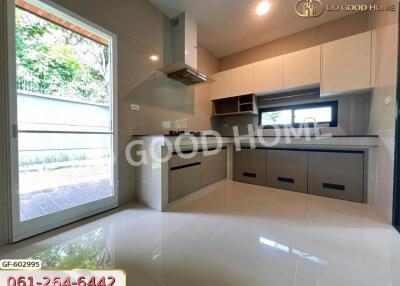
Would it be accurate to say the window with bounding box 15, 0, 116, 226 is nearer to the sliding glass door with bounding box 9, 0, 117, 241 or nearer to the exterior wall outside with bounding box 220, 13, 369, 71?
the sliding glass door with bounding box 9, 0, 117, 241

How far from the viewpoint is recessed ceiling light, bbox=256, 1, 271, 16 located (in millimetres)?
2568

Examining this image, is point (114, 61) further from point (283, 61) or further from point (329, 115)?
point (329, 115)

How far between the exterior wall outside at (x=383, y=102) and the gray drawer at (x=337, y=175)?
0.64ft

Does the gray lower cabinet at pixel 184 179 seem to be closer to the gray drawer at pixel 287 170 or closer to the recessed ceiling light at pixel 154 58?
the gray drawer at pixel 287 170

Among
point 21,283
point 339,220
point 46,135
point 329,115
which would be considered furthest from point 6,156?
point 329,115

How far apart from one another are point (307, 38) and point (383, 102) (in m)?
1.81

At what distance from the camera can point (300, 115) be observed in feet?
10.6

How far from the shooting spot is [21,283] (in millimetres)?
969

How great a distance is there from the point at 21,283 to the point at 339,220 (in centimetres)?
257

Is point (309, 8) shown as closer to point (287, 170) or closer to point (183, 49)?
point (183, 49)

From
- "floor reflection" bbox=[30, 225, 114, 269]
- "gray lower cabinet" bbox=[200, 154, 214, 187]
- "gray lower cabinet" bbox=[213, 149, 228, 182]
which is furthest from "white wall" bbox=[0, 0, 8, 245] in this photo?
"gray lower cabinet" bbox=[213, 149, 228, 182]

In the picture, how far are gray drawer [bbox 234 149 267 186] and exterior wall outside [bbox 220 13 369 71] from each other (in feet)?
6.63

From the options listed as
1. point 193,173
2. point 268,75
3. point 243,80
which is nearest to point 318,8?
point 268,75

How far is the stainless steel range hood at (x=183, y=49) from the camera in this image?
2818 millimetres
